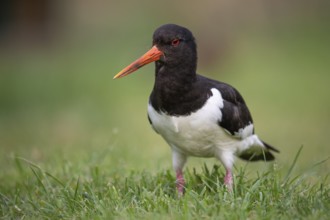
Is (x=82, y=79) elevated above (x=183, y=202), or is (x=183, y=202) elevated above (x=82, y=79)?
(x=183, y=202)

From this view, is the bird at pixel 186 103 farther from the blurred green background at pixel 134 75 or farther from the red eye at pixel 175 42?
the blurred green background at pixel 134 75

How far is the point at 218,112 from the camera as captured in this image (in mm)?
5445

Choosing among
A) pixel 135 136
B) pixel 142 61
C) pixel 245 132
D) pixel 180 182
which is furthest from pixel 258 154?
pixel 135 136

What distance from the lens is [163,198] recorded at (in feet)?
16.0

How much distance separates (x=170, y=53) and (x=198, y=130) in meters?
0.73

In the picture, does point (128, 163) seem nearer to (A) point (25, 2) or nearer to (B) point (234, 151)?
(B) point (234, 151)

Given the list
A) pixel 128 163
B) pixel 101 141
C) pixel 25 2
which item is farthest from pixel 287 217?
pixel 25 2

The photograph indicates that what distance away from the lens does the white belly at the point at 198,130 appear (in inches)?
212

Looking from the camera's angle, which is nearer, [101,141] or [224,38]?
[101,141]

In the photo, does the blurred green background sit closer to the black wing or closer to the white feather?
the white feather

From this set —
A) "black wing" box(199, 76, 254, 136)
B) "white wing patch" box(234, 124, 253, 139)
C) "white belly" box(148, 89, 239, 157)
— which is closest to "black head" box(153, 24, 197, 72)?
"black wing" box(199, 76, 254, 136)

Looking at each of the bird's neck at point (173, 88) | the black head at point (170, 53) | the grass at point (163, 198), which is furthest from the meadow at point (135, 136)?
the black head at point (170, 53)

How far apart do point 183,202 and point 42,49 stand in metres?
16.1

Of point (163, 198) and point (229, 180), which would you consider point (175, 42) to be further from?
point (163, 198)
